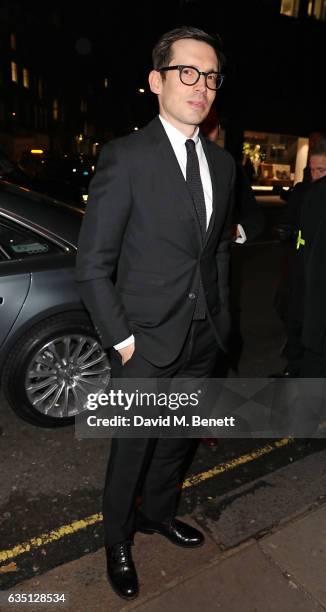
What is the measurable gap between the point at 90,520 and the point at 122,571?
1.53 ft

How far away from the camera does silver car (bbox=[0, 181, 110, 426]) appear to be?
3.01m

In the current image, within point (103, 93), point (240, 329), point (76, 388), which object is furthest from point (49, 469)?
point (103, 93)

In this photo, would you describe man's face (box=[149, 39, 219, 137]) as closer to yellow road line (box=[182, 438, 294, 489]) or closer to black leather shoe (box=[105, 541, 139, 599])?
black leather shoe (box=[105, 541, 139, 599])

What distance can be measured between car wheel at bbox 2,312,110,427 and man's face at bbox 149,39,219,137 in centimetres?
170

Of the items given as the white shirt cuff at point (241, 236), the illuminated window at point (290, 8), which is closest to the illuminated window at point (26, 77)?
the illuminated window at point (290, 8)

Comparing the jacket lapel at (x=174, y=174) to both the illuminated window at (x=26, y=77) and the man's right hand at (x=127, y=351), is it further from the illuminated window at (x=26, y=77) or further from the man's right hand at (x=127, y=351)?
the illuminated window at (x=26, y=77)

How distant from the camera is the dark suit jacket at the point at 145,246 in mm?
1788

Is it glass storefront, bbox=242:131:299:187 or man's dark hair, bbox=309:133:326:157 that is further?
glass storefront, bbox=242:131:299:187

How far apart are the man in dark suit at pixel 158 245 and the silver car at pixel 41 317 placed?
3.70 feet

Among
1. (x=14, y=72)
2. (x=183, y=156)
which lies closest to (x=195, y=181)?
(x=183, y=156)

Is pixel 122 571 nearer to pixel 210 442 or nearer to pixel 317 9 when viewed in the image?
pixel 210 442

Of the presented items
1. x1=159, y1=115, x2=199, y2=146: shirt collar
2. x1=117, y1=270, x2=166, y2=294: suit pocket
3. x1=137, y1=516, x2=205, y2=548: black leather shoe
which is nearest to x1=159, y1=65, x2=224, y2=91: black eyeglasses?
x1=159, y1=115, x2=199, y2=146: shirt collar

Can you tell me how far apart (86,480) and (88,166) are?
41.2 ft

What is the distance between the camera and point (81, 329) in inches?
128
